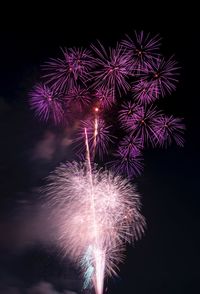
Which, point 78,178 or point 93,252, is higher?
point 78,178

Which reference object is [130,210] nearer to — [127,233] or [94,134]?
[127,233]

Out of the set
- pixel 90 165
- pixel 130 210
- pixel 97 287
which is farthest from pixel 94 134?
pixel 97 287

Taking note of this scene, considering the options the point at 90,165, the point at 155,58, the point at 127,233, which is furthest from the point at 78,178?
the point at 155,58

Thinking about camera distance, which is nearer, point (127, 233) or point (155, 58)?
point (155, 58)

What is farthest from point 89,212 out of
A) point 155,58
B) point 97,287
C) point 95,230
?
point 155,58

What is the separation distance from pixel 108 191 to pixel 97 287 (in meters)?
5.79

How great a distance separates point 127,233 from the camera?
163ft

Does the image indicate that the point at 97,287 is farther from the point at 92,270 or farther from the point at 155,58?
the point at 155,58

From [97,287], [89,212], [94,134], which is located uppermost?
[94,134]

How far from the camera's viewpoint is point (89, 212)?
50125 millimetres

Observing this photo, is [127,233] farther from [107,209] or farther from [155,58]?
[155,58]

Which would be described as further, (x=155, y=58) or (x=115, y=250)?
(x=115, y=250)

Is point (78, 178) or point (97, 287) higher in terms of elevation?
point (78, 178)

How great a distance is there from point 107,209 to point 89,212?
118 centimetres
